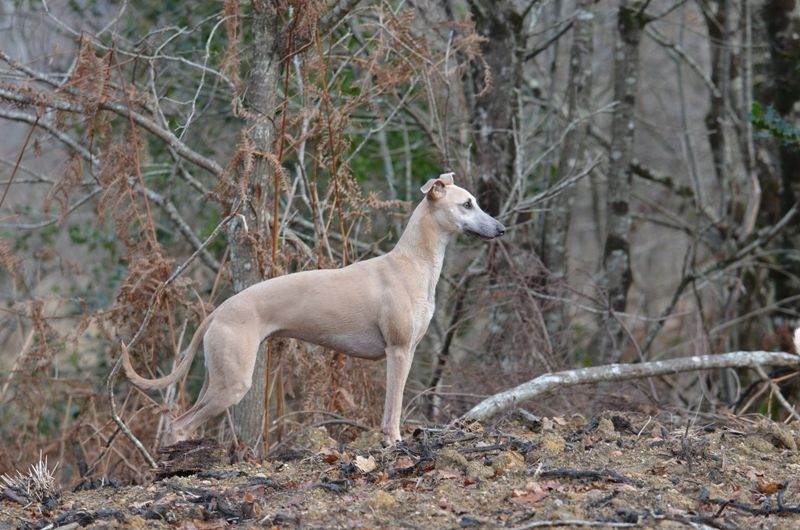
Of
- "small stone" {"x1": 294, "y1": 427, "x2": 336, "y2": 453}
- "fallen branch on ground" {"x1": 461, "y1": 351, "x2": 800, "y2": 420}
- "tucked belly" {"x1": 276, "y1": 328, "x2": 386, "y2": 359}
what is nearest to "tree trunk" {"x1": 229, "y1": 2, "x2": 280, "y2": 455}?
"small stone" {"x1": 294, "y1": 427, "x2": 336, "y2": 453}

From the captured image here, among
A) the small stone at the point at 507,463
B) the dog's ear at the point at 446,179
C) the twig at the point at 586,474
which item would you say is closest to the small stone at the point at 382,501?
the small stone at the point at 507,463

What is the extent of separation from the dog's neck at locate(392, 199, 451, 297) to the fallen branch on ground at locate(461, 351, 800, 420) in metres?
0.94

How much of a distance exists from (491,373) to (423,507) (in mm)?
4139

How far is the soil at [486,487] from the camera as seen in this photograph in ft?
15.1

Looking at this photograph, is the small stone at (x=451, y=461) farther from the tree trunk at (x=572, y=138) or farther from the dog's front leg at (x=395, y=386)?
the tree trunk at (x=572, y=138)

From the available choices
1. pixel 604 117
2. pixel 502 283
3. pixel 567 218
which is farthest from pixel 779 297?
pixel 604 117

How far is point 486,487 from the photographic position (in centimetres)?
501

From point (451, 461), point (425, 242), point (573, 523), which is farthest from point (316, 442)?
point (573, 523)

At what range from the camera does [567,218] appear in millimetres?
10938

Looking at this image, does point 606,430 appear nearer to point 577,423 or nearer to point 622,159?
point 577,423

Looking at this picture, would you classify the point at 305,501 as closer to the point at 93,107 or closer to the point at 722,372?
the point at 93,107

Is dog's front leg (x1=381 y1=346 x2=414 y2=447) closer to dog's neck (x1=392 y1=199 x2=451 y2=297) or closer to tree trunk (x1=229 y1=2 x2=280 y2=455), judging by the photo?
dog's neck (x1=392 y1=199 x2=451 y2=297)

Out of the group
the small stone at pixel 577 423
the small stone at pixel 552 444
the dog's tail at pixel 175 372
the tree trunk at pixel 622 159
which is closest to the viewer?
the small stone at pixel 552 444

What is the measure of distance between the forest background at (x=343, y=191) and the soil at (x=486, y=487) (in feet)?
4.00
